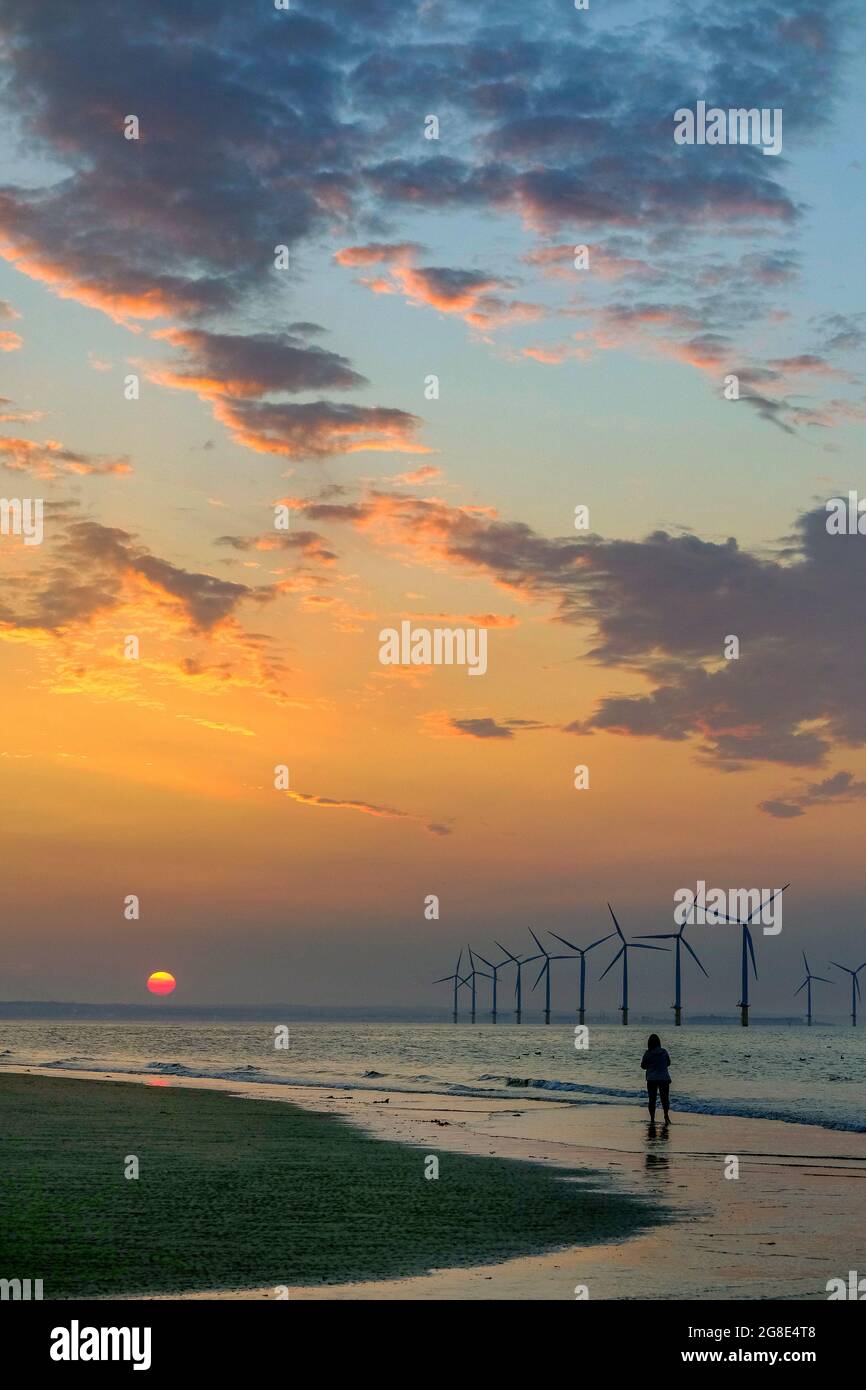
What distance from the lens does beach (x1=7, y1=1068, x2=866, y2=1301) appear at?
1827 cm

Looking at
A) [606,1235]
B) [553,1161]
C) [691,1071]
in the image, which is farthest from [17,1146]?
[691,1071]

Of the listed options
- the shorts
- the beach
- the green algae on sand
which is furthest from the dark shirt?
the green algae on sand

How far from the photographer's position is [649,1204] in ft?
90.1

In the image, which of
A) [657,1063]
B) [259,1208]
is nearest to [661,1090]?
[657,1063]

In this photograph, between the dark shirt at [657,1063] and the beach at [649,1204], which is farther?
the dark shirt at [657,1063]

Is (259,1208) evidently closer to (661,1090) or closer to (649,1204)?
(649,1204)

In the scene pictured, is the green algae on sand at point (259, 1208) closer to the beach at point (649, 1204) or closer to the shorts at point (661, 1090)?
the beach at point (649, 1204)

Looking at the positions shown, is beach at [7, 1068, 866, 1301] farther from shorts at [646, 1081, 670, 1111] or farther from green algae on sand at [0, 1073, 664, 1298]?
shorts at [646, 1081, 670, 1111]

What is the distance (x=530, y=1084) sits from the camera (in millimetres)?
77562

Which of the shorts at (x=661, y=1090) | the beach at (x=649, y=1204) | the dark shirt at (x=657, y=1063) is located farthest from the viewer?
the dark shirt at (x=657, y=1063)

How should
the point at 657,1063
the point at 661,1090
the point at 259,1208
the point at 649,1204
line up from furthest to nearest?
the point at 661,1090, the point at 657,1063, the point at 649,1204, the point at 259,1208

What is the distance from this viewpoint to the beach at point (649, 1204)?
18.3 m

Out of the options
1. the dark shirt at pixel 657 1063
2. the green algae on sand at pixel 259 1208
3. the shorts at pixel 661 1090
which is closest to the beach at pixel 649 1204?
the green algae on sand at pixel 259 1208
